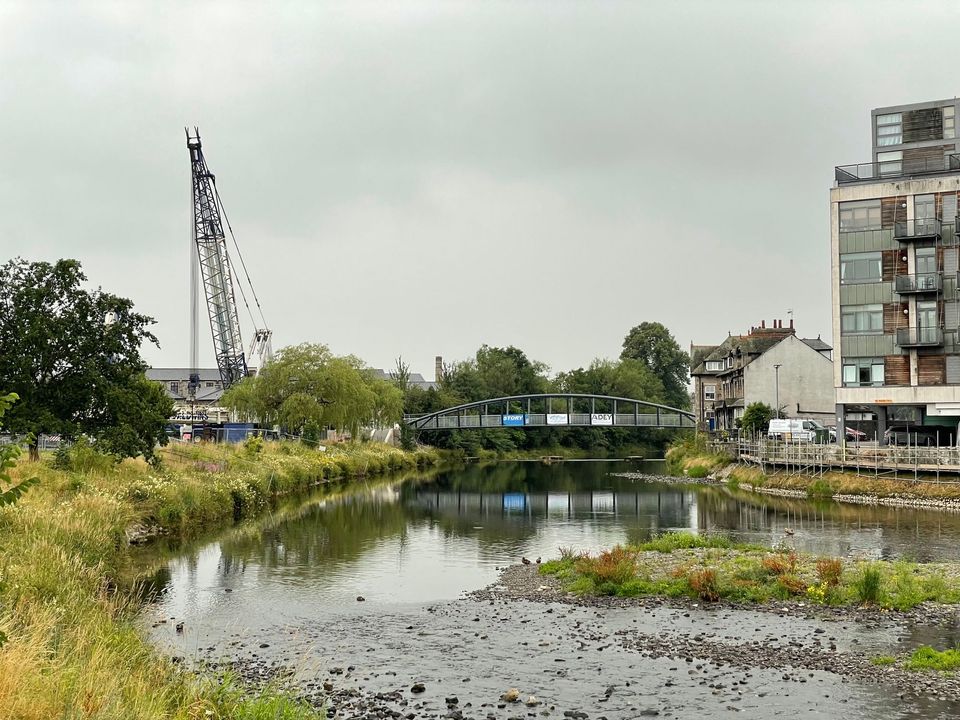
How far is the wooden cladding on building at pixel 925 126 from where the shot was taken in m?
59.4

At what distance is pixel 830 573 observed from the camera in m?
21.2

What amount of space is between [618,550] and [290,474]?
32449 mm

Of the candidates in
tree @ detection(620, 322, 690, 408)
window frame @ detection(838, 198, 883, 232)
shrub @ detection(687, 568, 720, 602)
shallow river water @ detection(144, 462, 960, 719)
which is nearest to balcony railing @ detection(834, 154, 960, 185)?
window frame @ detection(838, 198, 883, 232)

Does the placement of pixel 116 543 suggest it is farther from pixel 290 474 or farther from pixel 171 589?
pixel 290 474

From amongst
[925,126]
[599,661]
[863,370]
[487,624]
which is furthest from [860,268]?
[599,661]

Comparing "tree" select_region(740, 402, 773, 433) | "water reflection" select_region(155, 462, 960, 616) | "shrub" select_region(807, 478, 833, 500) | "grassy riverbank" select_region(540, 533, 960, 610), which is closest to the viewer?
"grassy riverbank" select_region(540, 533, 960, 610)

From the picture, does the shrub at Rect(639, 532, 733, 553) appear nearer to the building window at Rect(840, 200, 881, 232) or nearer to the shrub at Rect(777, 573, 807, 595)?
the shrub at Rect(777, 573, 807, 595)

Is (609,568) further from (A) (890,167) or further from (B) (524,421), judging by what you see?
(B) (524,421)

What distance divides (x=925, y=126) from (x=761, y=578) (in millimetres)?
48223

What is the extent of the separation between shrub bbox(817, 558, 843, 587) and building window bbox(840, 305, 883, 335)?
3598 centimetres

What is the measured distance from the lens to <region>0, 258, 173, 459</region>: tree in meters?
33.5

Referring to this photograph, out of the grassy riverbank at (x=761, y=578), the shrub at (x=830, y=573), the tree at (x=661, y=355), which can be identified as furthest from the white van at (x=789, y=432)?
the tree at (x=661, y=355)

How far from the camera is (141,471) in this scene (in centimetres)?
3612

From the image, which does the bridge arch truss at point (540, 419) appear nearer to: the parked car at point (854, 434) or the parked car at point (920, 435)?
the parked car at point (854, 434)
